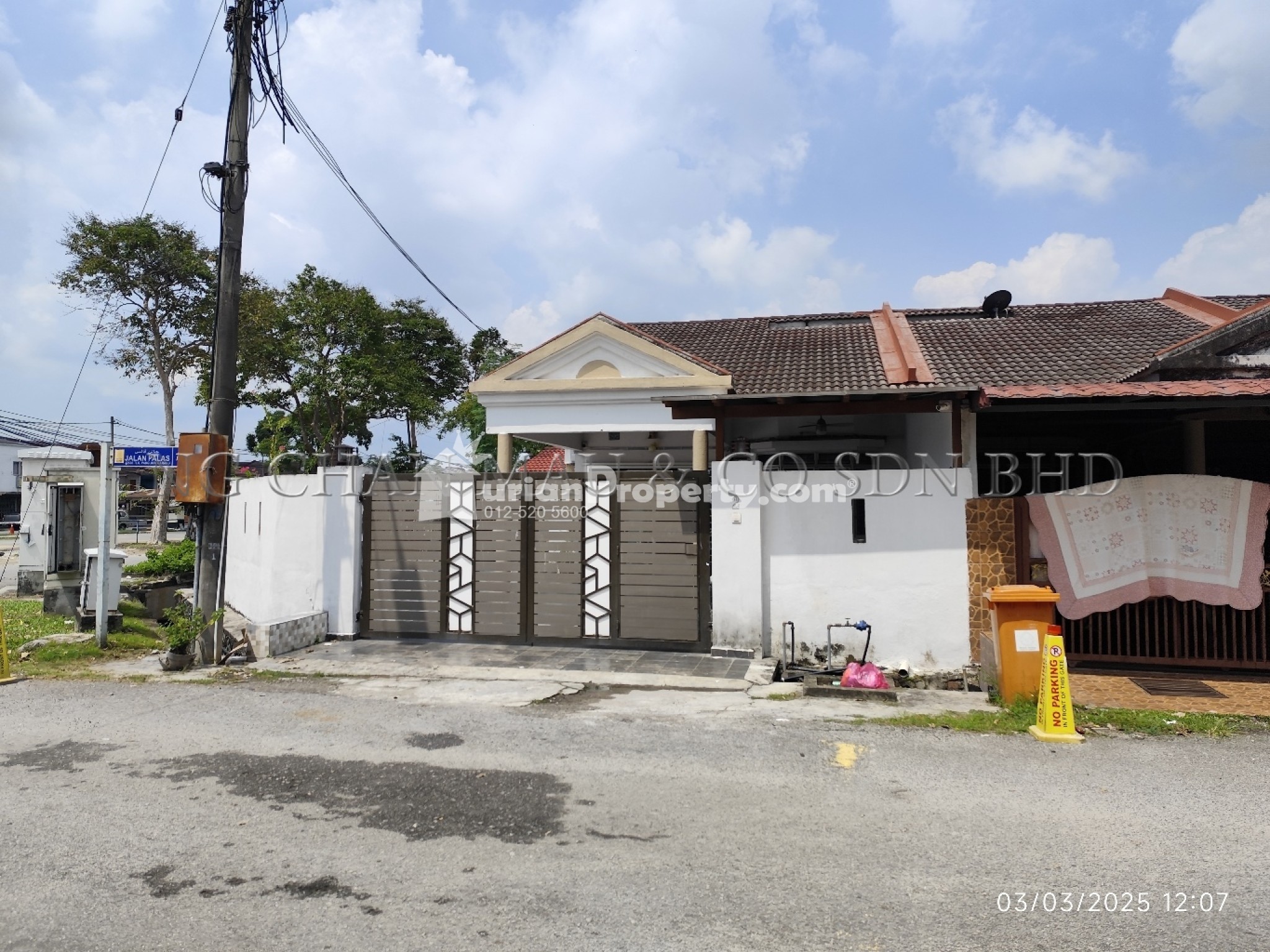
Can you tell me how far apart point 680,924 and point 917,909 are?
1078 mm

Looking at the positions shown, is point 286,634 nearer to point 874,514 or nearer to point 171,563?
point 874,514

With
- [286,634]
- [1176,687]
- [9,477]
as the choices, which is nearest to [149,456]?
[286,634]

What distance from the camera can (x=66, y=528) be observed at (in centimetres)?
1393

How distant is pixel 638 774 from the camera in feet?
16.7

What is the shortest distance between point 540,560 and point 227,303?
16.7 feet

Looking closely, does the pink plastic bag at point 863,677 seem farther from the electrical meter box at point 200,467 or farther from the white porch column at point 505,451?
the white porch column at point 505,451

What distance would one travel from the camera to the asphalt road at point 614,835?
125 inches

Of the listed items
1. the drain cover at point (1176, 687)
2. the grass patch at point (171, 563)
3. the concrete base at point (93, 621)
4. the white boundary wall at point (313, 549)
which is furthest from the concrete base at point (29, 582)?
the drain cover at point (1176, 687)

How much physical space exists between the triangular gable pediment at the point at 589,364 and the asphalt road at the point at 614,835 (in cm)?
→ 1003

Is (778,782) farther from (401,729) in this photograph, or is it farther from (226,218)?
(226,218)

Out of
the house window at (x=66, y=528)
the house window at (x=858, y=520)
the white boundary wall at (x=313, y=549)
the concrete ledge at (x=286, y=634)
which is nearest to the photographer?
the house window at (x=858, y=520)

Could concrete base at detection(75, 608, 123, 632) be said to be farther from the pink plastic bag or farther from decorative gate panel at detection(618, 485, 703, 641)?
the pink plastic bag

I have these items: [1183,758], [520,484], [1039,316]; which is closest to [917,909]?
[1183,758]

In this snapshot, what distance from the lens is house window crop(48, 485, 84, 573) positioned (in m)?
13.7
